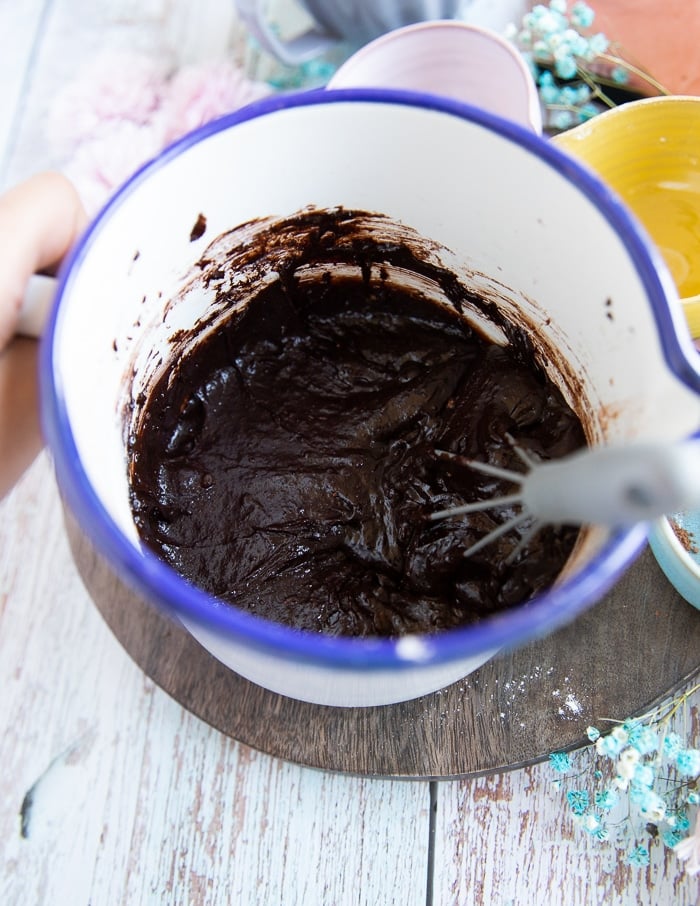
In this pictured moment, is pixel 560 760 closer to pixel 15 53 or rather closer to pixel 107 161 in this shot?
pixel 107 161

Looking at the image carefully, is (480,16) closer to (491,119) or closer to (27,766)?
(491,119)

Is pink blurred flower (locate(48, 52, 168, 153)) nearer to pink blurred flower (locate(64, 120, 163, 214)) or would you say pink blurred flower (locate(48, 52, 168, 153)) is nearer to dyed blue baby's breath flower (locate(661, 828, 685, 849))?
pink blurred flower (locate(64, 120, 163, 214))

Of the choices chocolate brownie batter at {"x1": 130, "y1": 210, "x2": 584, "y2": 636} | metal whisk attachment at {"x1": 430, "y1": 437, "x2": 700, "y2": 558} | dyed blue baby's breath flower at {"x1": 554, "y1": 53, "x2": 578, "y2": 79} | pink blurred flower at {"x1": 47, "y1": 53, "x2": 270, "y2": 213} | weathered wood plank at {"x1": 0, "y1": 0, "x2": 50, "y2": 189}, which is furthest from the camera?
weathered wood plank at {"x1": 0, "y1": 0, "x2": 50, "y2": 189}

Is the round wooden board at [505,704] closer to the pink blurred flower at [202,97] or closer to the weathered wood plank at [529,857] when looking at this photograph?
the weathered wood plank at [529,857]

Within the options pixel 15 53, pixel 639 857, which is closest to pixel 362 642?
pixel 639 857

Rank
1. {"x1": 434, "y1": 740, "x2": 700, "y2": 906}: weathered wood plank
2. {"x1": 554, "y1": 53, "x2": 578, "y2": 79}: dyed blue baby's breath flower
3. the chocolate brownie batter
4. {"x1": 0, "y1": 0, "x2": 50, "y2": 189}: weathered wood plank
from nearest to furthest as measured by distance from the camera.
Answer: the chocolate brownie batter < {"x1": 434, "y1": 740, "x2": 700, "y2": 906}: weathered wood plank < {"x1": 554, "y1": 53, "x2": 578, "y2": 79}: dyed blue baby's breath flower < {"x1": 0, "y1": 0, "x2": 50, "y2": 189}: weathered wood plank

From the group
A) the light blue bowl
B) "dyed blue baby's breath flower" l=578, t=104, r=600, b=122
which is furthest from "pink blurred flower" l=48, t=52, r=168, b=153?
the light blue bowl

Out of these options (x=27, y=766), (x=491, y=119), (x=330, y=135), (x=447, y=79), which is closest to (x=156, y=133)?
(x=447, y=79)

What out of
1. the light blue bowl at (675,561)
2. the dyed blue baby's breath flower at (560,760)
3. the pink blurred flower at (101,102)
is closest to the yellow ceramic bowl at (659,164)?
the light blue bowl at (675,561)
